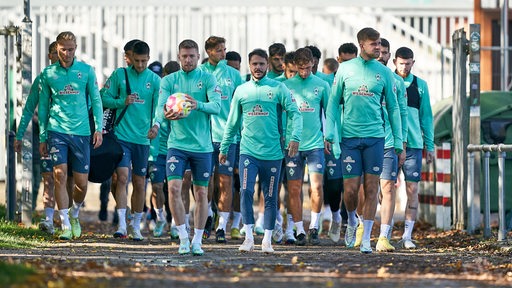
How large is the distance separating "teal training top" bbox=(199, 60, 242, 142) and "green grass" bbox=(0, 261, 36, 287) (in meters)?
6.93

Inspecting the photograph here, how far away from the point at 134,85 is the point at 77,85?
32.5 inches

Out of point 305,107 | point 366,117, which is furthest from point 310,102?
point 366,117

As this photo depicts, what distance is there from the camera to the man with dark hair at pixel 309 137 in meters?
17.1

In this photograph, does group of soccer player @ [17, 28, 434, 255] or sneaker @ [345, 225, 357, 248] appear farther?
sneaker @ [345, 225, 357, 248]

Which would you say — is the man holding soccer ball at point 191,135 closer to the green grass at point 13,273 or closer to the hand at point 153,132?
the hand at point 153,132

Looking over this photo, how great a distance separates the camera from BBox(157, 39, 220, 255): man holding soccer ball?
14.7 meters

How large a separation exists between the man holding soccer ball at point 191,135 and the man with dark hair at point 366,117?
127 centimetres

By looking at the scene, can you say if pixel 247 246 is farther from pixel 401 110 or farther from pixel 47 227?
pixel 47 227

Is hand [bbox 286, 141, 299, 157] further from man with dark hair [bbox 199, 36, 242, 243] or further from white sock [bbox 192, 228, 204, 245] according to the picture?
man with dark hair [bbox 199, 36, 242, 243]

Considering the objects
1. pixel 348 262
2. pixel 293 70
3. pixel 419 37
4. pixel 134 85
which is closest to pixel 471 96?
pixel 293 70

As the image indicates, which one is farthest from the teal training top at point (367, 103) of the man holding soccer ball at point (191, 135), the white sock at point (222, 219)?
the white sock at point (222, 219)

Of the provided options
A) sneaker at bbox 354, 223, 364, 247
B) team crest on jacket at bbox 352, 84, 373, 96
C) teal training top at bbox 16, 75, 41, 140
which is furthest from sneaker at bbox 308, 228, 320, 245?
teal training top at bbox 16, 75, 41, 140

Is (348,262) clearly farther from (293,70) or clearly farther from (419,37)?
(419,37)

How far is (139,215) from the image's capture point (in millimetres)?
17672
